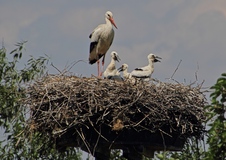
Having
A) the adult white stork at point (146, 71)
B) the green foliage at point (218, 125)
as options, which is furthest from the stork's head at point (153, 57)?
the green foliage at point (218, 125)

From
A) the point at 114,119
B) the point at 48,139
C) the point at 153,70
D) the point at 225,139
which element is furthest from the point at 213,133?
the point at 153,70

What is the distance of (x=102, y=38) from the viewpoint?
1544 centimetres

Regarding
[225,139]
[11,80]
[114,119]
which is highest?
[11,80]

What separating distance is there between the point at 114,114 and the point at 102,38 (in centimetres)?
385

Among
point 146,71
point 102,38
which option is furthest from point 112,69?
point 102,38

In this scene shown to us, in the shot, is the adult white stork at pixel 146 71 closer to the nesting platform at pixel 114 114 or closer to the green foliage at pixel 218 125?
the nesting platform at pixel 114 114

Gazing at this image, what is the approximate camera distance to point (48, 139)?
12.9m

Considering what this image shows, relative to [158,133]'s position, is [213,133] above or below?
below

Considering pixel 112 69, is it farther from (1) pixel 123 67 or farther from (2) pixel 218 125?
(2) pixel 218 125

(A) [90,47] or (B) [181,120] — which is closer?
(B) [181,120]

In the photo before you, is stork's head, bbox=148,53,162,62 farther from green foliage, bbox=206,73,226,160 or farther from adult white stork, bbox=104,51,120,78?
green foliage, bbox=206,73,226,160

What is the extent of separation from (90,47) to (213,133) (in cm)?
689

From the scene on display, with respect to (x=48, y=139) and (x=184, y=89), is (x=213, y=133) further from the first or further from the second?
(x=48, y=139)

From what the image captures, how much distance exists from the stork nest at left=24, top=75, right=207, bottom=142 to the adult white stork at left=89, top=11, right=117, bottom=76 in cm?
302
